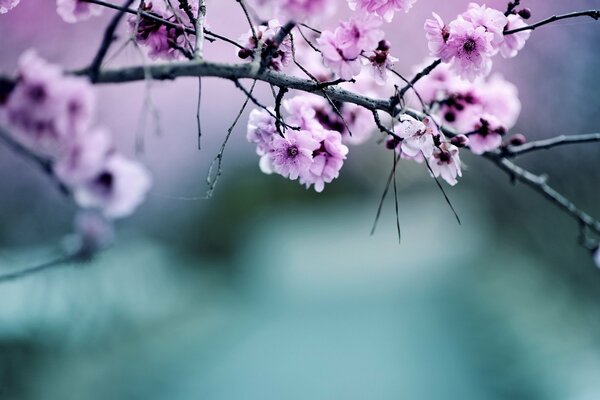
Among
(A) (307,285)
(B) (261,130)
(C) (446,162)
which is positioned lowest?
(C) (446,162)

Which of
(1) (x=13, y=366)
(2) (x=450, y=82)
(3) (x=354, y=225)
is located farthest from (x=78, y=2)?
(3) (x=354, y=225)

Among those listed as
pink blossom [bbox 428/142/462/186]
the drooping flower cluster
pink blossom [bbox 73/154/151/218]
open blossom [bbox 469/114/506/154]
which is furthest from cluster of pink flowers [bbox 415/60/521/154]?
pink blossom [bbox 73/154/151/218]

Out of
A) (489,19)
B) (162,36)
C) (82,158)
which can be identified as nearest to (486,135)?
(489,19)

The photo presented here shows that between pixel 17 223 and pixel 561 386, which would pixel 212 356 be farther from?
pixel 561 386

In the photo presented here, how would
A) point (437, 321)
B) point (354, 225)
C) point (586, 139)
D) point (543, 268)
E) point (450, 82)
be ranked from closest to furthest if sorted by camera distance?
point (586, 139), point (450, 82), point (543, 268), point (437, 321), point (354, 225)

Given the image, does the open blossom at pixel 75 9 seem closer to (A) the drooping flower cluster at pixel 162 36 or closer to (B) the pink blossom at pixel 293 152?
(A) the drooping flower cluster at pixel 162 36

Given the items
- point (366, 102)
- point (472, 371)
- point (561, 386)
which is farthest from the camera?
point (472, 371)

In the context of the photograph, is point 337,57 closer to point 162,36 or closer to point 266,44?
point 266,44
